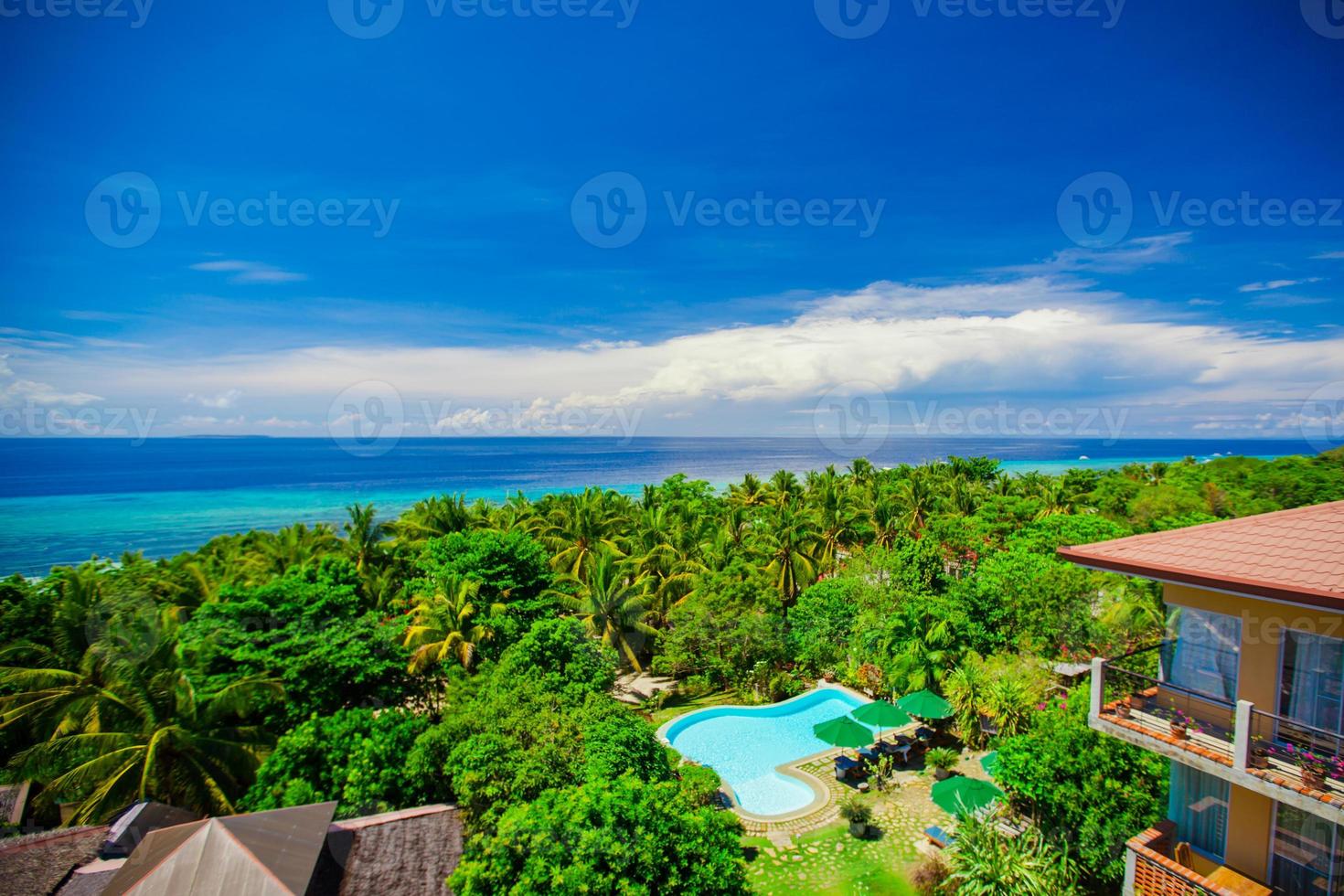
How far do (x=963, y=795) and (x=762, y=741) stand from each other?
749 centimetres

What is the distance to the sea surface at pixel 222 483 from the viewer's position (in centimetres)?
6681

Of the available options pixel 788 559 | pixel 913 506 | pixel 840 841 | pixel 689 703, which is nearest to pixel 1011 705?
pixel 840 841

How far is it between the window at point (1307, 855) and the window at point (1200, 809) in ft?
1.83

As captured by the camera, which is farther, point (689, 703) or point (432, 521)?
point (432, 521)

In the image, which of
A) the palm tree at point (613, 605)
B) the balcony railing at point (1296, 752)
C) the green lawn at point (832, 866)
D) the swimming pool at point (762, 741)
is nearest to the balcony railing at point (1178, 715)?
the balcony railing at point (1296, 752)

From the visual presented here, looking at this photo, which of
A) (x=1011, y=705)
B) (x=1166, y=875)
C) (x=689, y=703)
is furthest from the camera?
(x=689, y=703)

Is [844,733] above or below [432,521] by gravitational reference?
below

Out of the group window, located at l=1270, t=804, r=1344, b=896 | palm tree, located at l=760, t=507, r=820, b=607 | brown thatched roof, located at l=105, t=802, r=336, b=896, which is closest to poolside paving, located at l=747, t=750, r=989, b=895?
window, located at l=1270, t=804, r=1344, b=896

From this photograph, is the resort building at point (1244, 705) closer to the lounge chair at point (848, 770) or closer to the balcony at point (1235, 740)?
the balcony at point (1235, 740)

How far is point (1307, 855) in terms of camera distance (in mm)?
7387

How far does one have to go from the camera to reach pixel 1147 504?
30.9 metres

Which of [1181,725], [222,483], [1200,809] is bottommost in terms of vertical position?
[222,483]

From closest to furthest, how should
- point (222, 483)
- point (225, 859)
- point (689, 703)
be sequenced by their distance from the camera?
point (225, 859) → point (689, 703) → point (222, 483)

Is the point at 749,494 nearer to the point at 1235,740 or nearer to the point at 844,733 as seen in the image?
the point at 844,733
